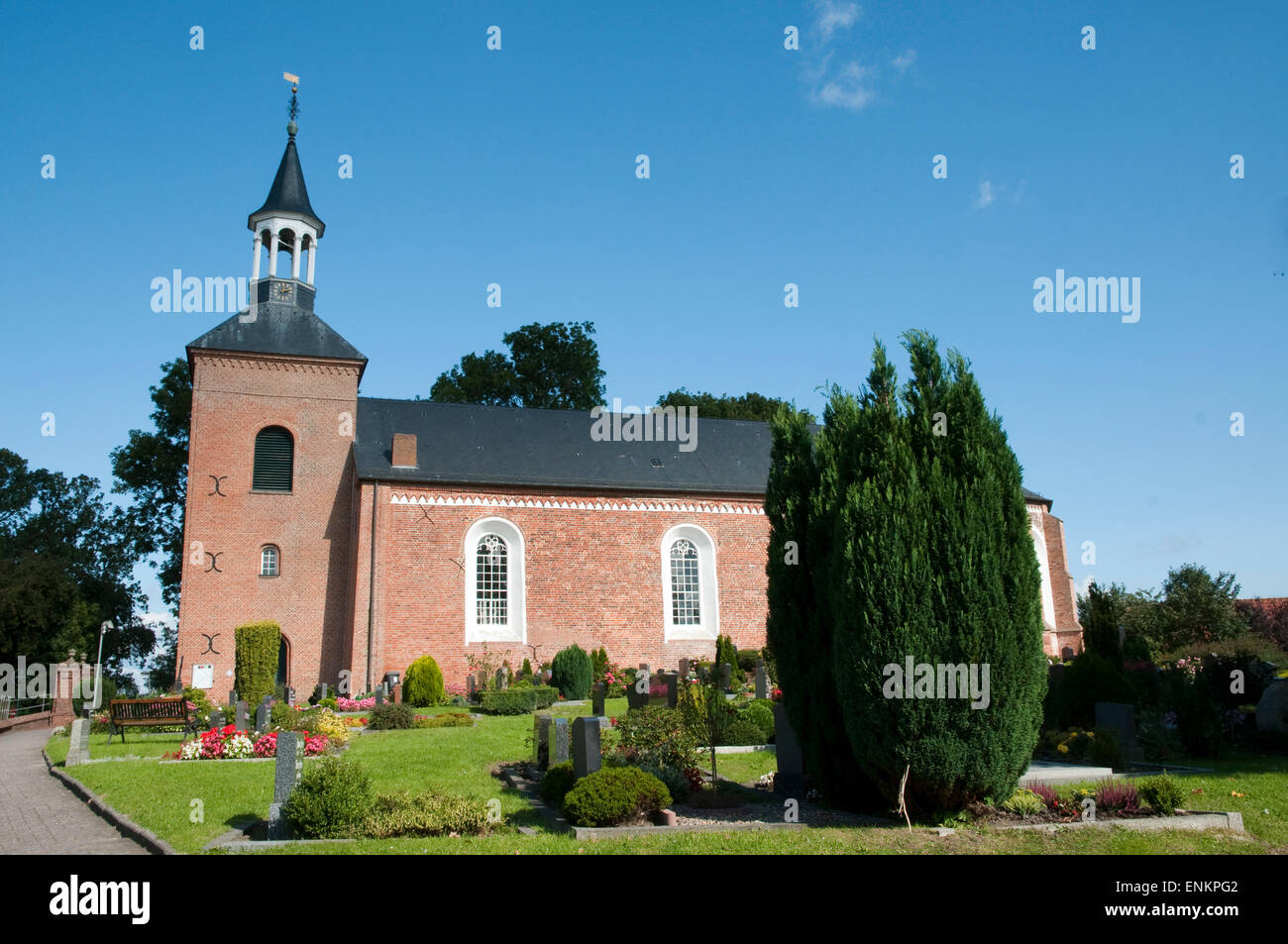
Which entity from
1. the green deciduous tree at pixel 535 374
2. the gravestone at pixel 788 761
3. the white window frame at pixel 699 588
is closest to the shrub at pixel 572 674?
the white window frame at pixel 699 588

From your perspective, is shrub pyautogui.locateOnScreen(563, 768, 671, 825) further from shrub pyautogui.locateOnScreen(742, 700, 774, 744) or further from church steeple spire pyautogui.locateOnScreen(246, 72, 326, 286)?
church steeple spire pyautogui.locateOnScreen(246, 72, 326, 286)

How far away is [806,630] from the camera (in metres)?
9.95

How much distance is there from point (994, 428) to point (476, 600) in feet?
65.3

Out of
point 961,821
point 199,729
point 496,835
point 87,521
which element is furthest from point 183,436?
point 961,821

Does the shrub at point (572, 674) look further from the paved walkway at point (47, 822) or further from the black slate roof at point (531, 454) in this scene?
the paved walkway at point (47, 822)

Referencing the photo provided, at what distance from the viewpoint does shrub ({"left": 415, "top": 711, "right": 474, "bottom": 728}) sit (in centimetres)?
1727

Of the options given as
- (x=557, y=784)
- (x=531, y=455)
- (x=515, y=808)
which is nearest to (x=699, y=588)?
(x=531, y=455)

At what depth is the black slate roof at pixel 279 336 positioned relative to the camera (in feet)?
86.8

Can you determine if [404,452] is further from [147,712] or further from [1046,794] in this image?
[1046,794]

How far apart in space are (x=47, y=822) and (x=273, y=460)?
57.8ft

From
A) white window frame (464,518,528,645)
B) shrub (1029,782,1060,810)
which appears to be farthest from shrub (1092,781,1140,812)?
white window frame (464,518,528,645)

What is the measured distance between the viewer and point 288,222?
27.3m

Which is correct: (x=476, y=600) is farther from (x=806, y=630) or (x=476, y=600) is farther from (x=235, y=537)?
(x=806, y=630)

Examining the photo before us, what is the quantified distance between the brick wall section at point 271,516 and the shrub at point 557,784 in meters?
16.9
